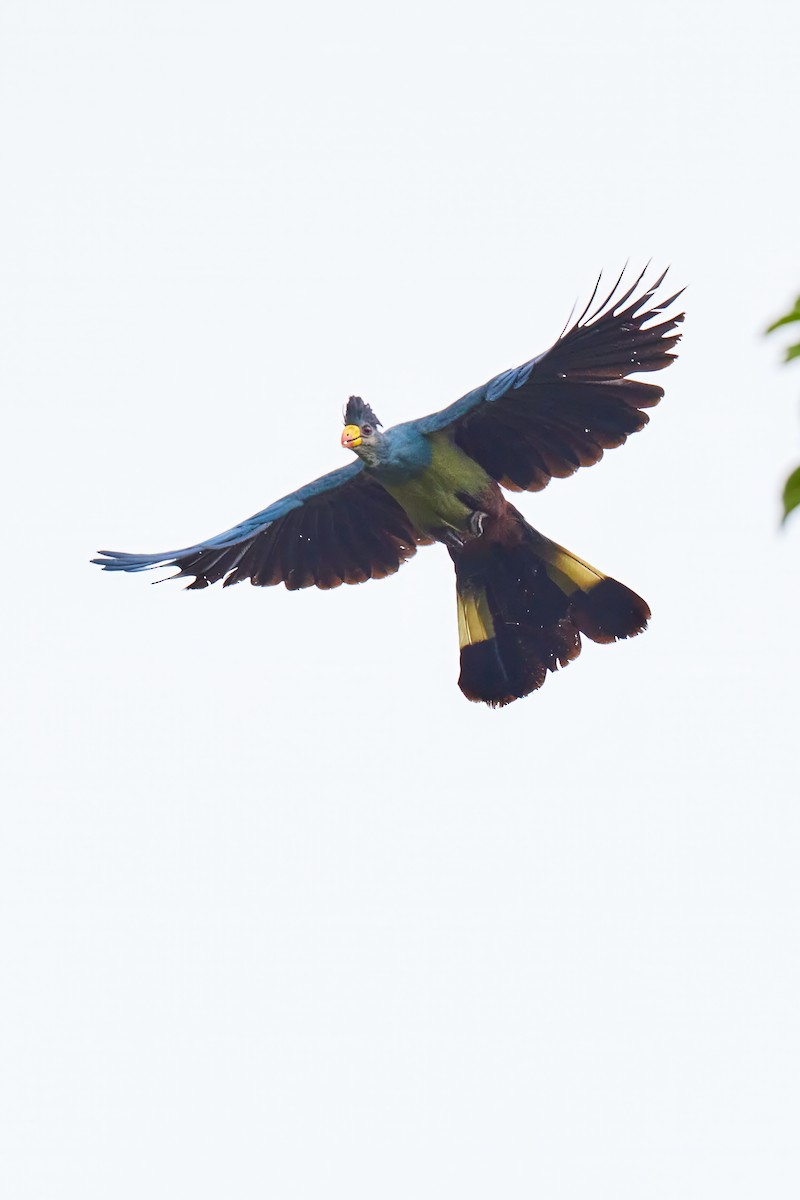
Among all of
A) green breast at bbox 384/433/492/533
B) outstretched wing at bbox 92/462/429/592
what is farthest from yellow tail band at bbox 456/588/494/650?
green breast at bbox 384/433/492/533

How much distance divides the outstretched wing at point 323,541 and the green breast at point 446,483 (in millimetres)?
437

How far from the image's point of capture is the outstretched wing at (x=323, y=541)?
28.5 feet

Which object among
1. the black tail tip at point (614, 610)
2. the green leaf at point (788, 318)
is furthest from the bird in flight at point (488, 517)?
the green leaf at point (788, 318)

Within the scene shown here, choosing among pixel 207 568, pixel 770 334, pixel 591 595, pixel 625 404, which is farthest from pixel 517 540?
pixel 770 334

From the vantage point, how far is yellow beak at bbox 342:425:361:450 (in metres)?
8.14

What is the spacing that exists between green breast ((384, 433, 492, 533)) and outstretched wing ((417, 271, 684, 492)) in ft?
0.22

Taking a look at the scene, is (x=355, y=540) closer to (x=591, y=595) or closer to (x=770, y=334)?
(x=591, y=595)

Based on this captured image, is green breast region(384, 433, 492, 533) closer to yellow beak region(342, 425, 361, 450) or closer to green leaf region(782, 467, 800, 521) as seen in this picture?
yellow beak region(342, 425, 361, 450)

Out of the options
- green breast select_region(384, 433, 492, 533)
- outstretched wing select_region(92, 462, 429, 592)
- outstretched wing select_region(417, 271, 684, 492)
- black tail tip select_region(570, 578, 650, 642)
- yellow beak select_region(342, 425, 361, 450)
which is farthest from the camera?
outstretched wing select_region(92, 462, 429, 592)

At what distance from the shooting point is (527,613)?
8648 mm

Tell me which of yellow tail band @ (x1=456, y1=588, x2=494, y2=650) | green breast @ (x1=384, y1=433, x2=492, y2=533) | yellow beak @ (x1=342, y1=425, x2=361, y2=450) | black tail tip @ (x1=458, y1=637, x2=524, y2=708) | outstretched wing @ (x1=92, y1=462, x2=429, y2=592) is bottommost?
black tail tip @ (x1=458, y1=637, x2=524, y2=708)

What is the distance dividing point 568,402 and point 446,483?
771 millimetres

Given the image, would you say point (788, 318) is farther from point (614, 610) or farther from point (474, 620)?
point (474, 620)

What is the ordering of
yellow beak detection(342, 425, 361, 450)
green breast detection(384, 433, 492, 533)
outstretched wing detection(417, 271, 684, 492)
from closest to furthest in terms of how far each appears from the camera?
outstretched wing detection(417, 271, 684, 492) < yellow beak detection(342, 425, 361, 450) < green breast detection(384, 433, 492, 533)
